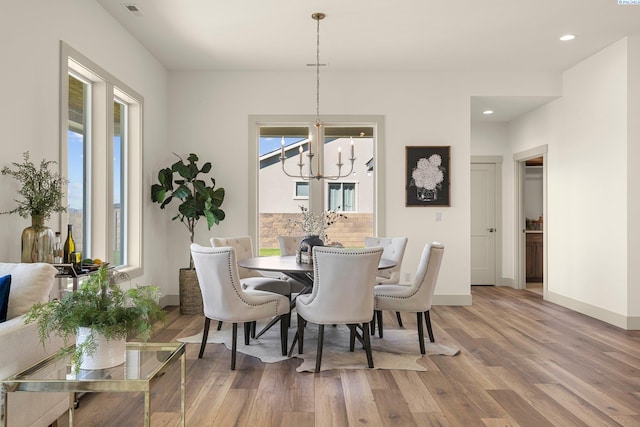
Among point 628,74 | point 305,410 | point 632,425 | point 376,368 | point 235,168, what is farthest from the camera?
point 235,168

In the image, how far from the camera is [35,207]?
9.15 feet

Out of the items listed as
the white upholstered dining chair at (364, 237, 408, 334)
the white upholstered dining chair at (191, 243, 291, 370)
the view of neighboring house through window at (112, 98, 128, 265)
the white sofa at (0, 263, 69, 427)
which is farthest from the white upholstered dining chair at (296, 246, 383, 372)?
the view of neighboring house through window at (112, 98, 128, 265)

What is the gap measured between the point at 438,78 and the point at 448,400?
4.18 meters

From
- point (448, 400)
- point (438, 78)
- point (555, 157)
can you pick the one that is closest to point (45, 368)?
point (448, 400)

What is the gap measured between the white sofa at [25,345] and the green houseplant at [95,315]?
0.18 meters

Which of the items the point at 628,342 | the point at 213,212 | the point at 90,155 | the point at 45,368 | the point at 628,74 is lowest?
the point at 628,342

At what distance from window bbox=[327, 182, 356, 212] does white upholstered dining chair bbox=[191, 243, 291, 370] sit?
8.53ft

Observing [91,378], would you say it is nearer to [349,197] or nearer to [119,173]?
[119,173]

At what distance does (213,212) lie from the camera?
5.29 meters

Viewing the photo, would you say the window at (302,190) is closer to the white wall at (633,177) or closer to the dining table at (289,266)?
the dining table at (289,266)

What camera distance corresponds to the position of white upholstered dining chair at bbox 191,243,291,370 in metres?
3.31

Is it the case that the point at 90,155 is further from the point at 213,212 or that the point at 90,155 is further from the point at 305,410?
the point at 305,410

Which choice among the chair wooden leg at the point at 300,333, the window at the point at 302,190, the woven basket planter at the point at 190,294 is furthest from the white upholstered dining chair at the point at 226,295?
the window at the point at 302,190

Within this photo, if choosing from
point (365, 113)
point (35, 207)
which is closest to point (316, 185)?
point (365, 113)
